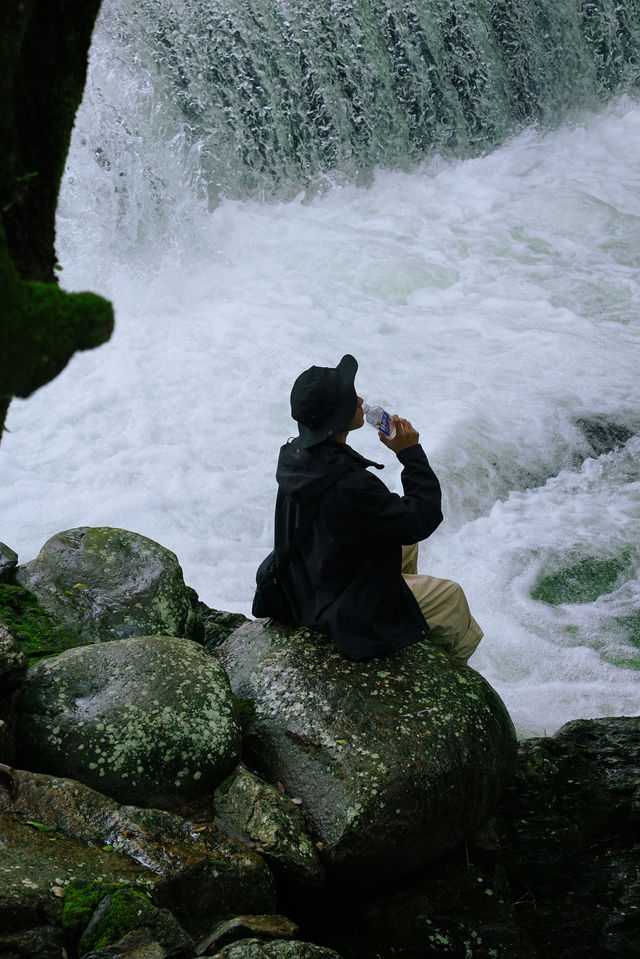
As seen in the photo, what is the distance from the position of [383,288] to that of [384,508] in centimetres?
667

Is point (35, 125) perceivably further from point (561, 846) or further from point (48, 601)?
point (561, 846)

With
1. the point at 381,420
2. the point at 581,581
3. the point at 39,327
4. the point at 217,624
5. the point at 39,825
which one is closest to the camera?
the point at 39,327

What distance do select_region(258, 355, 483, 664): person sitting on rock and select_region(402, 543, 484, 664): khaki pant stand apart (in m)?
0.15

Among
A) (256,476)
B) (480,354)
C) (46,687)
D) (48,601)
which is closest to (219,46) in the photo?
(480,354)

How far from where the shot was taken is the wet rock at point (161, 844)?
111 inches

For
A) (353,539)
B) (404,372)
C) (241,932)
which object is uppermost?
(353,539)

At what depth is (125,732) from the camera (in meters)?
3.17

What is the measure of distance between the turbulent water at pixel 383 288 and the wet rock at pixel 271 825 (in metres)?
1.97

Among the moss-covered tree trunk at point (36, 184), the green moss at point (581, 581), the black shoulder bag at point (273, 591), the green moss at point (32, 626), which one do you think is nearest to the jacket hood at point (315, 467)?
the black shoulder bag at point (273, 591)

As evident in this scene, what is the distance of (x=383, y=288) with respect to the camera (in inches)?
380

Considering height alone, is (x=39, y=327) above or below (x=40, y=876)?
above

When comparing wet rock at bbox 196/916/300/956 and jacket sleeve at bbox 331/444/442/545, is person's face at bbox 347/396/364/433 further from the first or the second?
wet rock at bbox 196/916/300/956

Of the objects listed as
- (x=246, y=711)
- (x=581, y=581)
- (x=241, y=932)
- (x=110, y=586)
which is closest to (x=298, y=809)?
(x=246, y=711)

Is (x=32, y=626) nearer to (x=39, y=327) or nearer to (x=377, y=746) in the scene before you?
(x=377, y=746)
